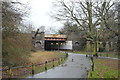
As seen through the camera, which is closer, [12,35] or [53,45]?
[12,35]

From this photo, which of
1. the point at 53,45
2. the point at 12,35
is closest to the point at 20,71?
the point at 12,35

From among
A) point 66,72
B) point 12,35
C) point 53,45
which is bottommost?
point 66,72

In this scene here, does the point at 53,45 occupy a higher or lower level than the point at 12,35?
lower

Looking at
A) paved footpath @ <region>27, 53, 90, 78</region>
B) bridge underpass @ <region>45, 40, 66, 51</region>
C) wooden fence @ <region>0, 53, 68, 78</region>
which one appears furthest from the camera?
bridge underpass @ <region>45, 40, 66, 51</region>

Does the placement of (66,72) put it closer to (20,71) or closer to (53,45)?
(20,71)

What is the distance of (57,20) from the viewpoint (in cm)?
2873

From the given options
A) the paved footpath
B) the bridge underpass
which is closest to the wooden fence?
the paved footpath

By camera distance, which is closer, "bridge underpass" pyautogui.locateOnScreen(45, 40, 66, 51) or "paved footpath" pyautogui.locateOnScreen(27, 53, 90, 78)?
"paved footpath" pyautogui.locateOnScreen(27, 53, 90, 78)

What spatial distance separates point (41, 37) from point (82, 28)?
102 ft

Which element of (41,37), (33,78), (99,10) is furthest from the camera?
(41,37)

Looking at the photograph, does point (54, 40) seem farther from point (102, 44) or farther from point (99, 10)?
point (99, 10)

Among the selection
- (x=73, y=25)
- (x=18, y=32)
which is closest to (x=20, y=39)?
(x=18, y=32)

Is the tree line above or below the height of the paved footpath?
above

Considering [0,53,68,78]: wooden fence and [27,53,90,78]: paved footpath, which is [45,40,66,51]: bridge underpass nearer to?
[27,53,90,78]: paved footpath
